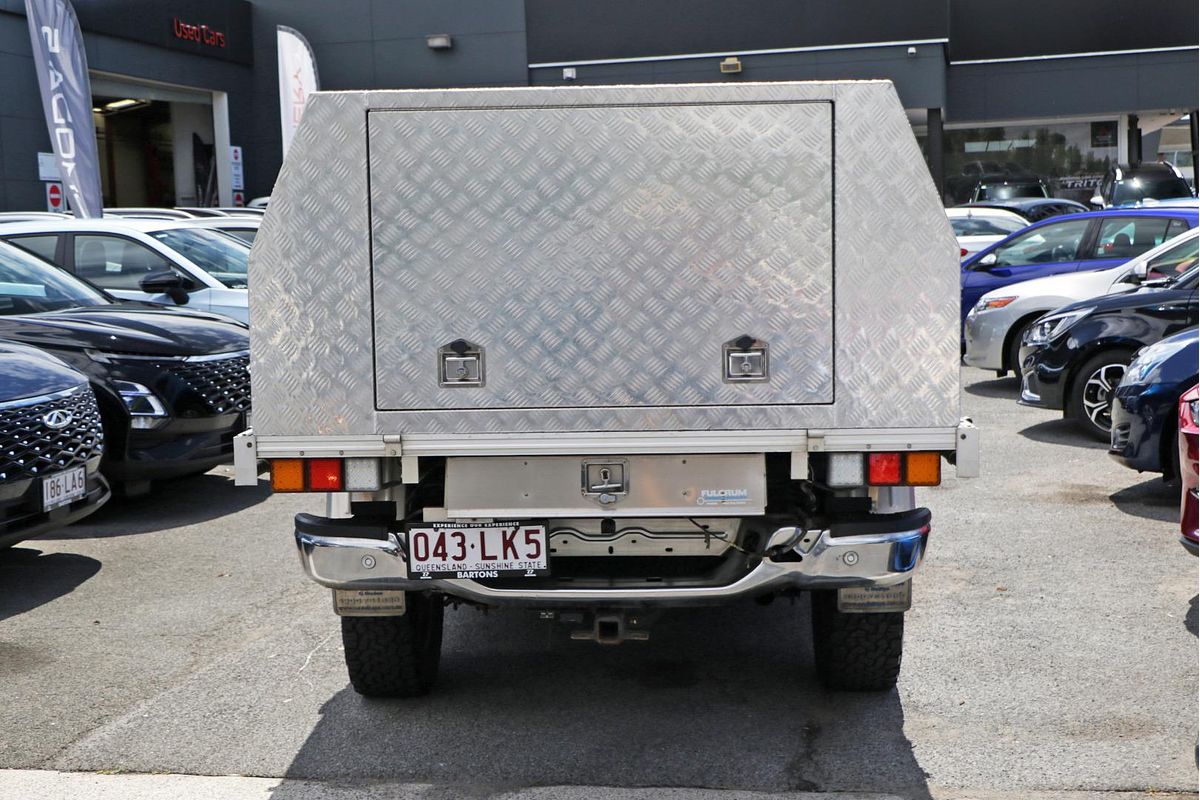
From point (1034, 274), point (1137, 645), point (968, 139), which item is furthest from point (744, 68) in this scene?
point (1137, 645)

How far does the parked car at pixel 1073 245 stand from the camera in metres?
13.0

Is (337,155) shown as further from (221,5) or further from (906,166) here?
(221,5)

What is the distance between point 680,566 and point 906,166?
1408mm

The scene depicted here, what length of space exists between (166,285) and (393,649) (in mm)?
6313

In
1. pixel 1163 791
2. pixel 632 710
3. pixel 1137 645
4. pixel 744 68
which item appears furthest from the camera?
pixel 744 68

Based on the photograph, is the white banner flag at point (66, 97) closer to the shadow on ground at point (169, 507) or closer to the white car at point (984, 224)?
the shadow on ground at point (169, 507)

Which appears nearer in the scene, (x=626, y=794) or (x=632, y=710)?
(x=626, y=794)

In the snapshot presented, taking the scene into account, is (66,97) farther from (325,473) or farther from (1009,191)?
(1009,191)

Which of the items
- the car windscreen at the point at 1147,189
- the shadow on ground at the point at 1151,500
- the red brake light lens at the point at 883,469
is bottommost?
the shadow on ground at the point at 1151,500

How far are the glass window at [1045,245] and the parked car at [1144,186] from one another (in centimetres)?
984

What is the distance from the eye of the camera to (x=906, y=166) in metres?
3.98

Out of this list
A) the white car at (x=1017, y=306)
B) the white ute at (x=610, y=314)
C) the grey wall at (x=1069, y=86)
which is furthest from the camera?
the grey wall at (x=1069, y=86)

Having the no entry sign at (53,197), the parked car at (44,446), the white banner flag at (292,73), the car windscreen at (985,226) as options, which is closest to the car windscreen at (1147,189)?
the car windscreen at (985,226)

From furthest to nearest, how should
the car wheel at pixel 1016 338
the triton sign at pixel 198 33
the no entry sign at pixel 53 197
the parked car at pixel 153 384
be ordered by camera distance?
the triton sign at pixel 198 33
the no entry sign at pixel 53 197
the car wheel at pixel 1016 338
the parked car at pixel 153 384
